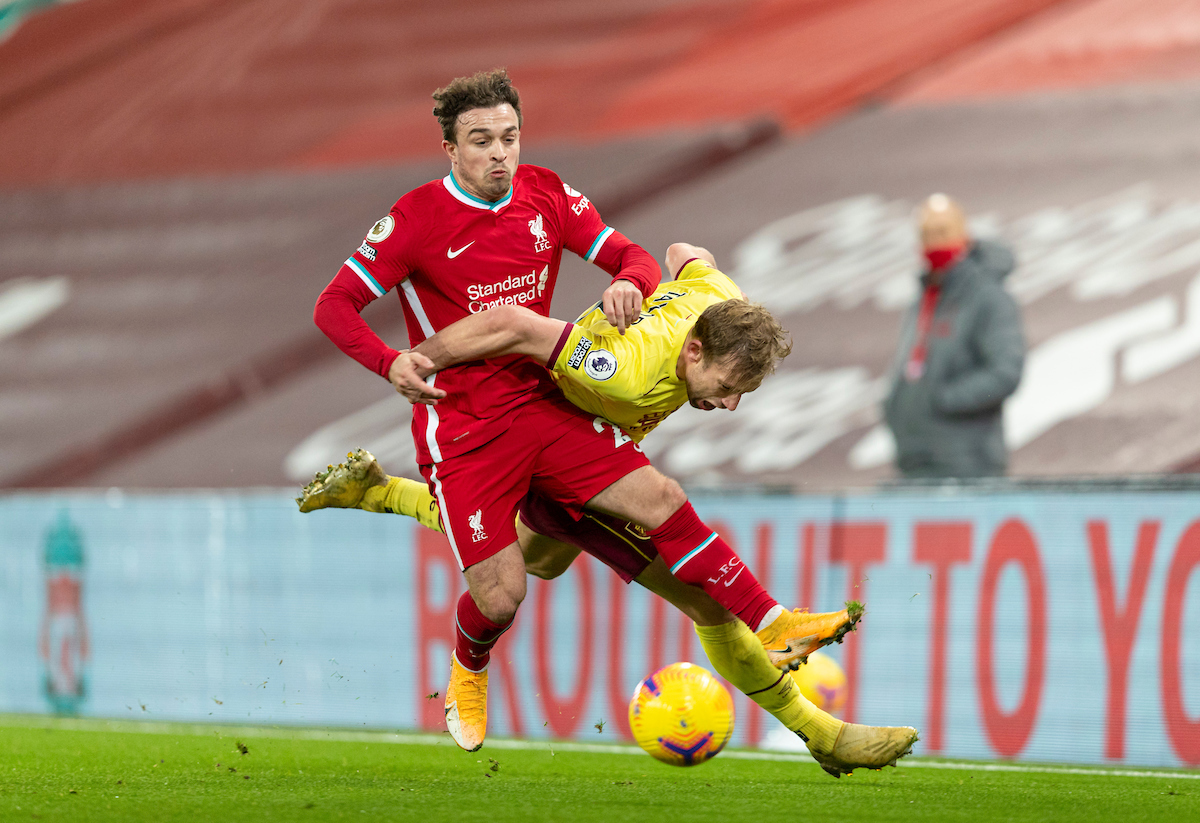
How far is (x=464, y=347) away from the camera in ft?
15.8

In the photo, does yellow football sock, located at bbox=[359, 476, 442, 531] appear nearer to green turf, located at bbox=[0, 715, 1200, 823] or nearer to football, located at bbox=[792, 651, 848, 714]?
green turf, located at bbox=[0, 715, 1200, 823]

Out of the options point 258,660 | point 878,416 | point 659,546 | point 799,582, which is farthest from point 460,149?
point 878,416

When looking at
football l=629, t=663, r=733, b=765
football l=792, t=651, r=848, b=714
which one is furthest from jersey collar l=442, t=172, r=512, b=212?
football l=792, t=651, r=848, b=714

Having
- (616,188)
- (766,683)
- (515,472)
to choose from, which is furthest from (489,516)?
(616,188)

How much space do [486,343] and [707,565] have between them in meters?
0.98

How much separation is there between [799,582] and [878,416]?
3309 mm

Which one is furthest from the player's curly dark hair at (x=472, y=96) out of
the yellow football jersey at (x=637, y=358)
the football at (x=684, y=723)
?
the football at (x=684, y=723)

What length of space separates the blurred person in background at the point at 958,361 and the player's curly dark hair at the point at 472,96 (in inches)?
139

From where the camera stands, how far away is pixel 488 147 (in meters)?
4.94

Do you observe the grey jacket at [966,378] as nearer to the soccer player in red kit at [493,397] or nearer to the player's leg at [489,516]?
the soccer player in red kit at [493,397]

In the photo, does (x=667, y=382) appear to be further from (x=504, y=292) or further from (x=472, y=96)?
(x=472, y=96)

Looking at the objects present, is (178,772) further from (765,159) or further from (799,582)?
(765,159)

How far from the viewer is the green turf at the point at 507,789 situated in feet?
14.9

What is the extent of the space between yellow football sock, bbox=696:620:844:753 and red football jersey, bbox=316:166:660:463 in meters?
0.99
